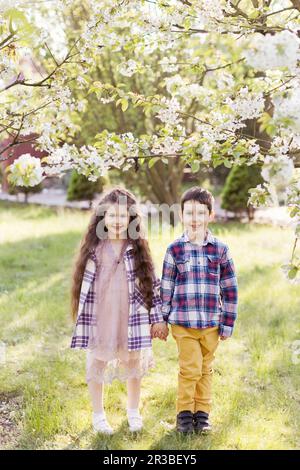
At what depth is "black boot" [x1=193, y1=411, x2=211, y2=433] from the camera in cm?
341

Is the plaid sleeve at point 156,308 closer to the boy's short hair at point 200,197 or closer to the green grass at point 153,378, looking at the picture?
the boy's short hair at point 200,197

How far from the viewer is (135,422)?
136 inches

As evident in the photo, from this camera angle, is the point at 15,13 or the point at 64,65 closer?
the point at 15,13

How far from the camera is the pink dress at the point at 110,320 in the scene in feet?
11.0

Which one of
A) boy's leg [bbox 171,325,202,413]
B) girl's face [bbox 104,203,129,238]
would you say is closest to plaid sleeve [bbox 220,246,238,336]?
boy's leg [bbox 171,325,202,413]

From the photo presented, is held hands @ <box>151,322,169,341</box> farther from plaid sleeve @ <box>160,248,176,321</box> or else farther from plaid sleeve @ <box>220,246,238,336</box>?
plaid sleeve @ <box>220,246,238,336</box>

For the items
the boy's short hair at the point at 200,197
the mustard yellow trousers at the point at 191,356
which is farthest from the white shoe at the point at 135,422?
the boy's short hair at the point at 200,197

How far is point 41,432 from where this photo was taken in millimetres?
3420

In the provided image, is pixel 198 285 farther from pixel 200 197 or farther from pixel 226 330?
pixel 200 197

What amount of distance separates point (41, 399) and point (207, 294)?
1264 millimetres

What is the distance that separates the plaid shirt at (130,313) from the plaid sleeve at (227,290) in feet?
1.17

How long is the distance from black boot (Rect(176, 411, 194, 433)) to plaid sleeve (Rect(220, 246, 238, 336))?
0.47 meters

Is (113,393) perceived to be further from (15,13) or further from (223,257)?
(15,13)
